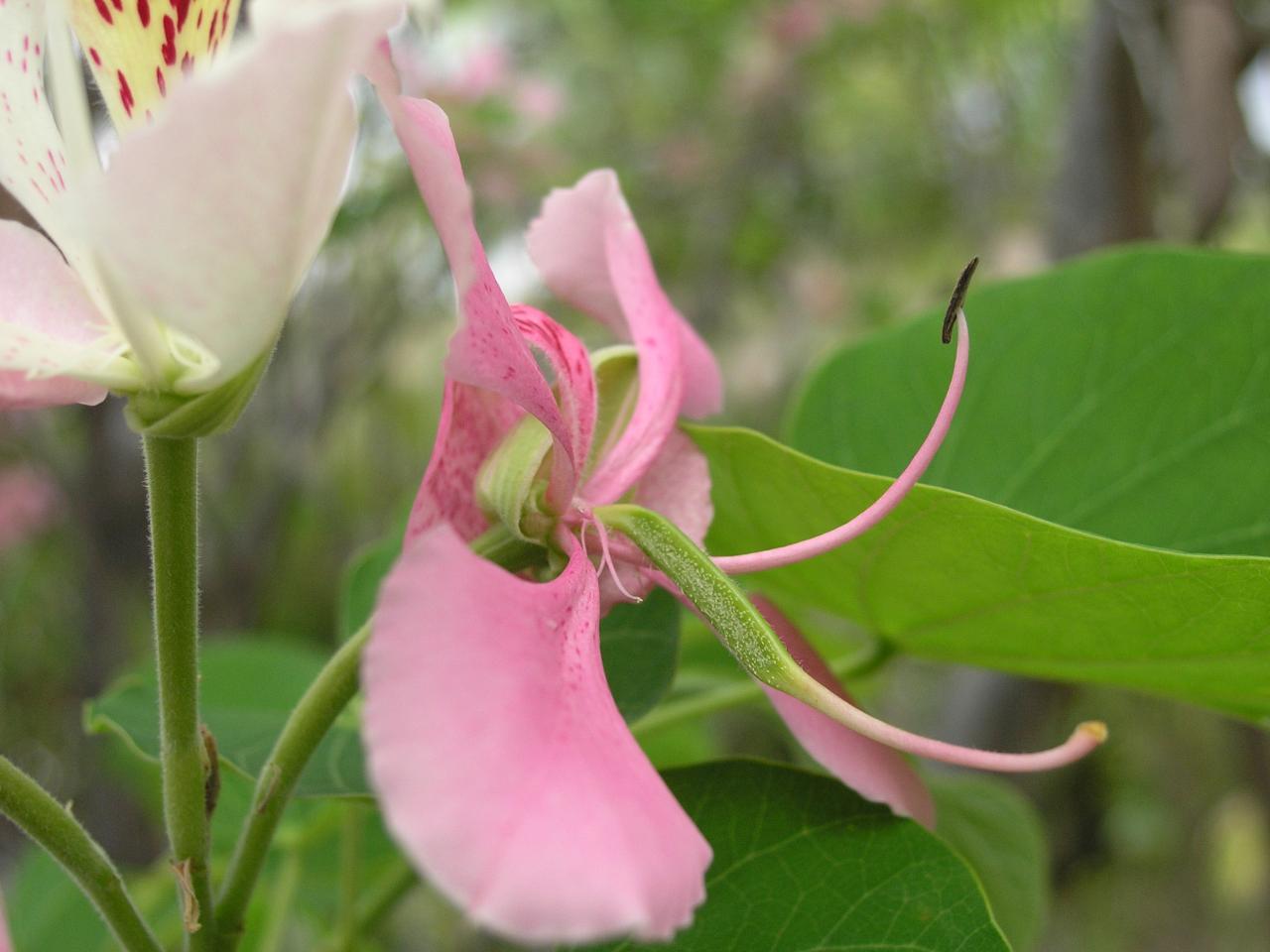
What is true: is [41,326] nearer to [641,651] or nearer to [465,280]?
[465,280]

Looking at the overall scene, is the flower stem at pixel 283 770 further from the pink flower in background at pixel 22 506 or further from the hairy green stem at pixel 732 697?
the pink flower in background at pixel 22 506

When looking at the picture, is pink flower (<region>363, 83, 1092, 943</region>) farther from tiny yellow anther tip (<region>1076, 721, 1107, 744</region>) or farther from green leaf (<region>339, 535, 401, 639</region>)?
green leaf (<region>339, 535, 401, 639</region>)

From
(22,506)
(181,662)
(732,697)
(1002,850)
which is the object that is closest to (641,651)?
(732,697)

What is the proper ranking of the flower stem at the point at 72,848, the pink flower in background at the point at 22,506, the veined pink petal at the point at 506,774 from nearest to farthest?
the veined pink petal at the point at 506,774
the flower stem at the point at 72,848
the pink flower in background at the point at 22,506

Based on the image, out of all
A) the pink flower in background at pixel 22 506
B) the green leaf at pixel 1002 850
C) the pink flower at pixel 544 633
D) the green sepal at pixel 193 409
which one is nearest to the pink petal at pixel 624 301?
the pink flower at pixel 544 633

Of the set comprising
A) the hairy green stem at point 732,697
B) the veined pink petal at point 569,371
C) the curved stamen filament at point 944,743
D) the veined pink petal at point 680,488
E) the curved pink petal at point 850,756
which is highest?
the veined pink petal at point 569,371

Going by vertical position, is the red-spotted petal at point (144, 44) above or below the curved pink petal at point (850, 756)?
above

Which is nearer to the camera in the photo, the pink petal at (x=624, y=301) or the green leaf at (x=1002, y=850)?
the pink petal at (x=624, y=301)
